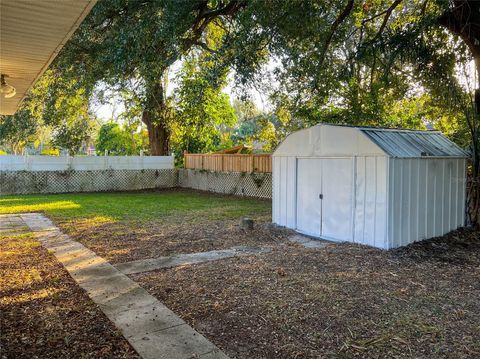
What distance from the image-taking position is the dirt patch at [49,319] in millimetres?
3164

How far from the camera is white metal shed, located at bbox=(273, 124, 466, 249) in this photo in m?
6.50

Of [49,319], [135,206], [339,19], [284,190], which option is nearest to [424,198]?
[284,190]

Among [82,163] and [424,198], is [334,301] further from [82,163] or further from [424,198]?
[82,163]

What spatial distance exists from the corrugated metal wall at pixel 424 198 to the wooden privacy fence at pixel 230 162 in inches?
288

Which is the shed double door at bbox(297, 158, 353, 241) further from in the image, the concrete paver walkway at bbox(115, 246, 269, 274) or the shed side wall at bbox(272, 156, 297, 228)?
the concrete paver walkway at bbox(115, 246, 269, 274)

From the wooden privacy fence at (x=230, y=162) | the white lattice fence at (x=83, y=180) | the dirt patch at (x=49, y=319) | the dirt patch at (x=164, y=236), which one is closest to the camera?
the dirt patch at (x=49, y=319)

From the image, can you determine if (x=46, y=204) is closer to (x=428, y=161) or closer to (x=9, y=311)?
(x=9, y=311)

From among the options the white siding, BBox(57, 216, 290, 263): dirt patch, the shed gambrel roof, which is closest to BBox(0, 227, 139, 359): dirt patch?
BBox(57, 216, 290, 263): dirt patch

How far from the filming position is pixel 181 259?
6.00 meters

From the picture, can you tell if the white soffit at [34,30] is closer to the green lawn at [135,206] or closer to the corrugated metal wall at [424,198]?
the corrugated metal wall at [424,198]

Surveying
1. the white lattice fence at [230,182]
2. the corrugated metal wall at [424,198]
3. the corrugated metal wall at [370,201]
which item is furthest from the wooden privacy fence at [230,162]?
the corrugated metal wall at [370,201]

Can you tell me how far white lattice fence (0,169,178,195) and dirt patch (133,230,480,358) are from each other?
1303 centimetres

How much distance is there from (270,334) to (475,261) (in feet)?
13.6

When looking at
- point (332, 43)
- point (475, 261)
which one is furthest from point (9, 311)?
point (332, 43)
